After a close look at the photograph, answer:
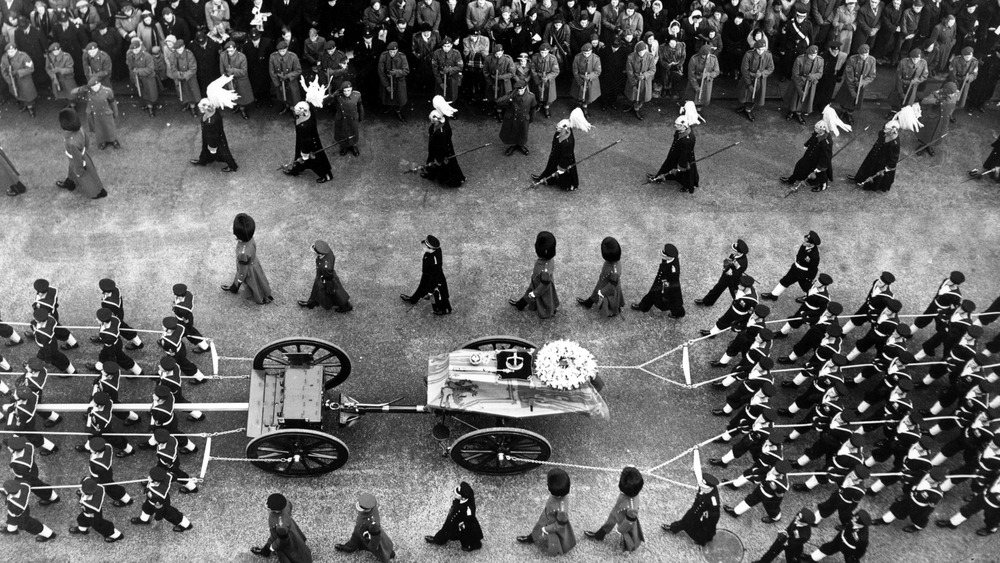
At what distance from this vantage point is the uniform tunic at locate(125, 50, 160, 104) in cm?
1549

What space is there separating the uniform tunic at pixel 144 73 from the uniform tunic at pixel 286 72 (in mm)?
1940

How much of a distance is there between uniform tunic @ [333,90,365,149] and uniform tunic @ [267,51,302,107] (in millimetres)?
1085

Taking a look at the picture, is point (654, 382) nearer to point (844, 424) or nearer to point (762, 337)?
point (762, 337)

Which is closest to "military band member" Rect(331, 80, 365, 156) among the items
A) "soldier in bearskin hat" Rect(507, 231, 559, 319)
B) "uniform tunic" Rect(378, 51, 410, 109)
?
"uniform tunic" Rect(378, 51, 410, 109)

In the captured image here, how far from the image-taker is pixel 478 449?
10398mm

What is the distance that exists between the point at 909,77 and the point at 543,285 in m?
8.47

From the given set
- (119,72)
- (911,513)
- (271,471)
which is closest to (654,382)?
(911,513)

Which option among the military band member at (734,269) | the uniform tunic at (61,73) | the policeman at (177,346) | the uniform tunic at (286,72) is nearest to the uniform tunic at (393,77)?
the uniform tunic at (286,72)

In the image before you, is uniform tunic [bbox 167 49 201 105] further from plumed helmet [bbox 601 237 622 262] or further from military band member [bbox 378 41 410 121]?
plumed helmet [bbox 601 237 622 262]

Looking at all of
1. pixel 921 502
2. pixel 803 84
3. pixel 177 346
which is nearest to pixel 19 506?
pixel 177 346

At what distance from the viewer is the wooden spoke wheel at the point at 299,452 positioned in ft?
32.7

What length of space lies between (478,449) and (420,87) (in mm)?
8504

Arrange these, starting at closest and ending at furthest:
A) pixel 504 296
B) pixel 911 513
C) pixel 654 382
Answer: pixel 911 513, pixel 654 382, pixel 504 296

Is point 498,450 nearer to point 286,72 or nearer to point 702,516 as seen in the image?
point 702,516
